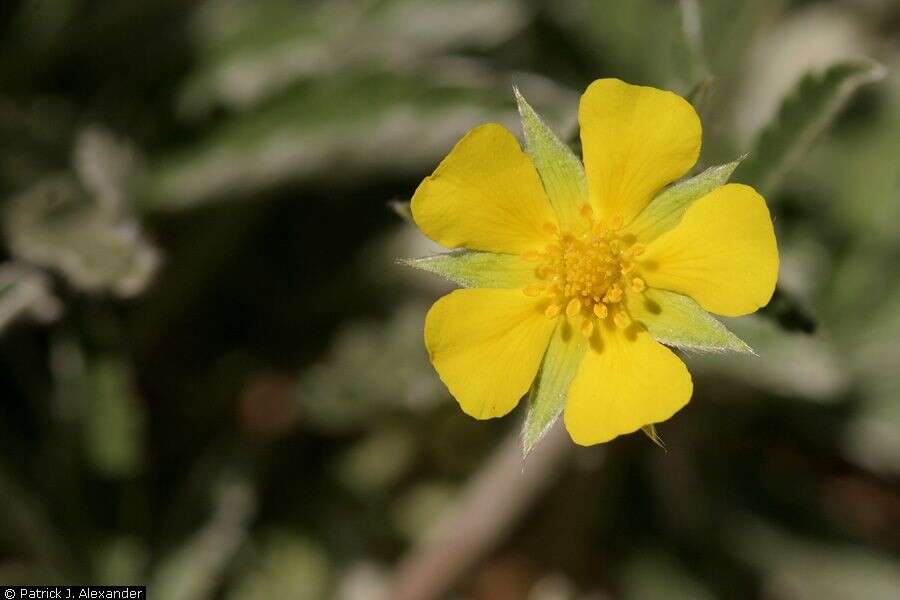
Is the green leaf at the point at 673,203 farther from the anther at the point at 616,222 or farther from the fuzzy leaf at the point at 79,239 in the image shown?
the fuzzy leaf at the point at 79,239

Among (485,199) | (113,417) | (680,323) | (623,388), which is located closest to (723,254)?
(680,323)

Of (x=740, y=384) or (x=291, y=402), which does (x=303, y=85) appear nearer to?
(x=291, y=402)

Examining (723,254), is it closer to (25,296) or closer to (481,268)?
(481,268)

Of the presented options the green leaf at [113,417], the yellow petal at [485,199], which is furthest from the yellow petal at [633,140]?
the green leaf at [113,417]

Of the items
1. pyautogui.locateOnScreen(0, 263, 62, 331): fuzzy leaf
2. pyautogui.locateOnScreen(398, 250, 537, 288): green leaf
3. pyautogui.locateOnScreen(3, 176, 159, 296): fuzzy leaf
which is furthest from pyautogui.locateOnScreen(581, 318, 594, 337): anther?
pyautogui.locateOnScreen(0, 263, 62, 331): fuzzy leaf

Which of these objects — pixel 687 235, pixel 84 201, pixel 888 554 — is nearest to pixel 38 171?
pixel 84 201
